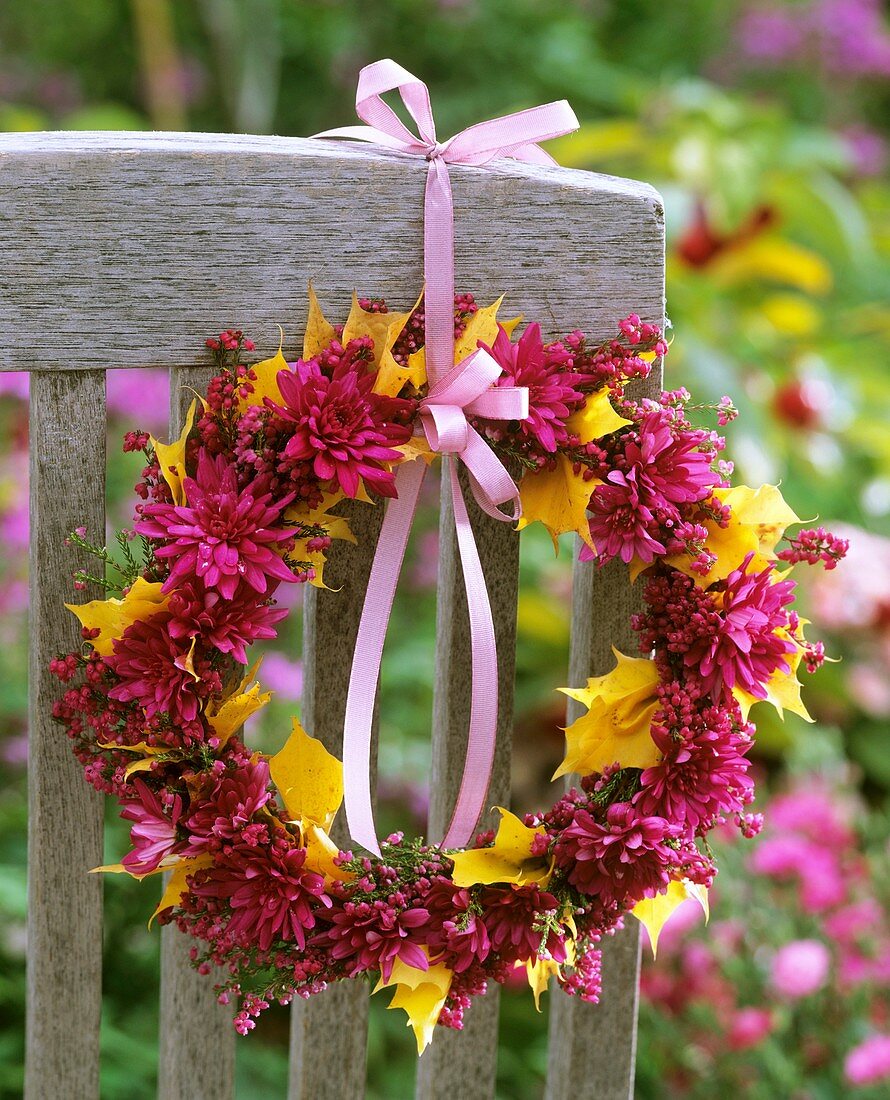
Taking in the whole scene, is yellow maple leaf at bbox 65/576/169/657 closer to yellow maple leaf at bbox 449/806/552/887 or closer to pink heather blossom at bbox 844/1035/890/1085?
yellow maple leaf at bbox 449/806/552/887

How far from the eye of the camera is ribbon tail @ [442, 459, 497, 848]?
0.83m

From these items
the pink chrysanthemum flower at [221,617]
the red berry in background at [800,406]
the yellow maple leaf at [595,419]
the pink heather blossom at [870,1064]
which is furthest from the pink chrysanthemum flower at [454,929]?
the red berry in background at [800,406]

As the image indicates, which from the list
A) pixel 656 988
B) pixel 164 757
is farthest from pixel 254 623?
pixel 656 988

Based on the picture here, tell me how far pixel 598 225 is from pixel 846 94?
429cm

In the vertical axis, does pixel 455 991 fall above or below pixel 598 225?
below

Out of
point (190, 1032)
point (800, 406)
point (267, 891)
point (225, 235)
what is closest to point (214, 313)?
point (225, 235)

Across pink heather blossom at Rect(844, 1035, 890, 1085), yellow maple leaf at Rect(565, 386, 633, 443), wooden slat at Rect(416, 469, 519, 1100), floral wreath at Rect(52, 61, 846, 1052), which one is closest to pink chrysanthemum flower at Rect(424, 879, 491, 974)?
floral wreath at Rect(52, 61, 846, 1052)

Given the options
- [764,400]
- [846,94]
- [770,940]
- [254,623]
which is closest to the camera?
[254,623]

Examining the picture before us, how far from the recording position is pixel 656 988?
1503 mm

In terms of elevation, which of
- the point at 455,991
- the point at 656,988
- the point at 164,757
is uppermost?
the point at 164,757

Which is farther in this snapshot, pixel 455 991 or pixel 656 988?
pixel 656 988

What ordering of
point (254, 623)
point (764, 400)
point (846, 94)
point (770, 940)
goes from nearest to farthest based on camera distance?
1. point (254, 623)
2. point (770, 940)
3. point (764, 400)
4. point (846, 94)

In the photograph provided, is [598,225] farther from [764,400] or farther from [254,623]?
[764,400]

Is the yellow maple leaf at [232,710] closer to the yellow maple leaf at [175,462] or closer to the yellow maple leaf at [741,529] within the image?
the yellow maple leaf at [175,462]
